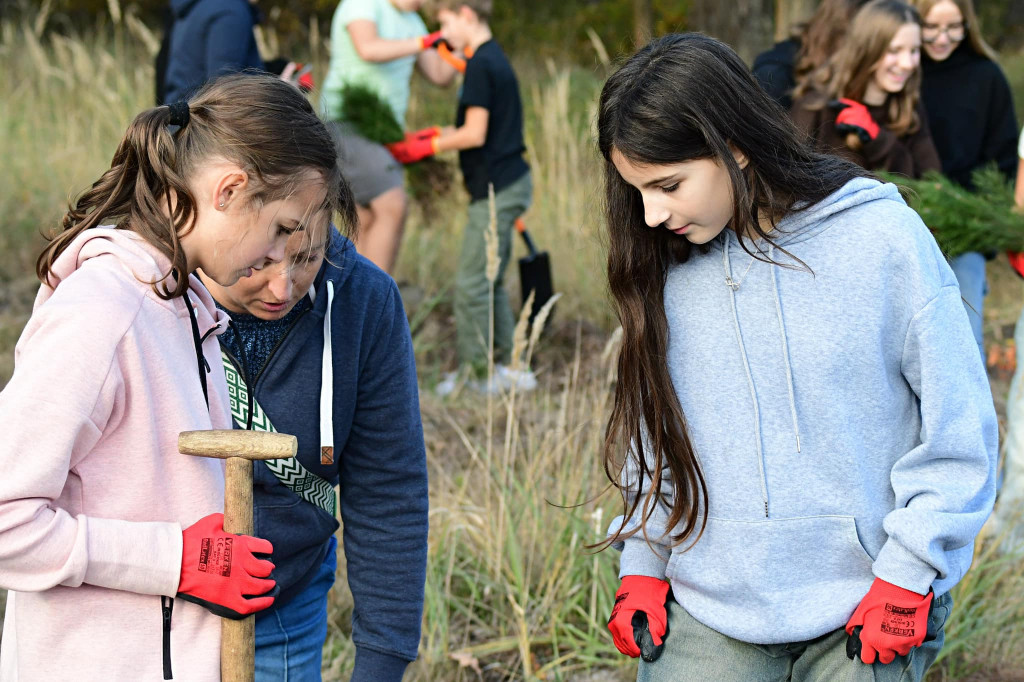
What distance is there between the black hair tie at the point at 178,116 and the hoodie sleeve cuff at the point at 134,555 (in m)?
0.65

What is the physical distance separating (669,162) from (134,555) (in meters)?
1.10

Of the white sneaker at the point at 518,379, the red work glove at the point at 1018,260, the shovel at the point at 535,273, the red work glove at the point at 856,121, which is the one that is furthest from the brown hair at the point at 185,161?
the shovel at the point at 535,273

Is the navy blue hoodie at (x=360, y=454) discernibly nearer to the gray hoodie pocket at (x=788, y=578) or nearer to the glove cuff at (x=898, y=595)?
the gray hoodie pocket at (x=788, y=578)

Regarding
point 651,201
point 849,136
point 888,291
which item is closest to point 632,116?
point 651,201

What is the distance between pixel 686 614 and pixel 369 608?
2.08ft

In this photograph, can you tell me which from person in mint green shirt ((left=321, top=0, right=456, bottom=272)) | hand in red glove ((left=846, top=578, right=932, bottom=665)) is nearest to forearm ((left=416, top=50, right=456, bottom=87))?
person in mint green shirt ((left=321, top=0, right=456, bottom=272))

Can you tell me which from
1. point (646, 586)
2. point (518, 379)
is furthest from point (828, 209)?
point (518, 379)

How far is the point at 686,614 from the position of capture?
6.68 ft

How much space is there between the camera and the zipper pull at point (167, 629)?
1.60 meters

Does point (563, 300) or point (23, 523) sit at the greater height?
point (23, 523)

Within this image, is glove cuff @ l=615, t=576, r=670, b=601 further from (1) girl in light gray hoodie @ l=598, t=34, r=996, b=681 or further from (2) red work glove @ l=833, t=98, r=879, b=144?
(2) red work glove @ l=833, t=98, r=879, b=144

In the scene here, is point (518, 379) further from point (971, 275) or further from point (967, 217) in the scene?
point (971, 275)

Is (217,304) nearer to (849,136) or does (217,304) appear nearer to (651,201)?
(651,201)

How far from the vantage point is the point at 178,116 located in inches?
68.9
